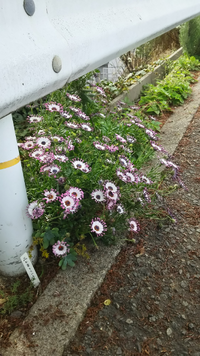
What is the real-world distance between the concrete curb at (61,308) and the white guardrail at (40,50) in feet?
0.78

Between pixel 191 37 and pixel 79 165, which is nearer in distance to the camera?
→ pixel 79 165

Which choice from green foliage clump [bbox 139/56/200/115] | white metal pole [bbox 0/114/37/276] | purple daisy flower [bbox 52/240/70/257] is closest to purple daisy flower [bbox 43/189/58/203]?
white metal pole [bbox 0/114/37/276]

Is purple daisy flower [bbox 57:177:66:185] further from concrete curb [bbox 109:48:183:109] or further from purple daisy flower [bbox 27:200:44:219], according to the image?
concrete curb [bbox 109:48:183:109]

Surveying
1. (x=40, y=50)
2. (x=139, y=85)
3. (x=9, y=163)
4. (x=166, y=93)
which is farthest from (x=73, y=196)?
(x=139, y=85)

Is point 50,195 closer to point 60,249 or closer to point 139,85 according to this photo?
point 60,249

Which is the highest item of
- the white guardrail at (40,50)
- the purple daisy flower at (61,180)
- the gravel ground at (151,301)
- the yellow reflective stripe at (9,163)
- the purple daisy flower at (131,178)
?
the white guardrail at (40,50)

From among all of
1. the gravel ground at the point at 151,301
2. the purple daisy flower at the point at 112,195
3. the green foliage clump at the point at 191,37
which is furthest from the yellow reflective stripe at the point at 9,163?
the green foliage clump at the point at 191,37

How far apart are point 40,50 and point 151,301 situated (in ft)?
4.08

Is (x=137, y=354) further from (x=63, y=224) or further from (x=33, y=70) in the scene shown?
(x=33, y=70)

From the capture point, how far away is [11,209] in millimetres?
1376

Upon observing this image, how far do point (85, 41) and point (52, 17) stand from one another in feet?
0.50

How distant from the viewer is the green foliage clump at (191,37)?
21.6 feet

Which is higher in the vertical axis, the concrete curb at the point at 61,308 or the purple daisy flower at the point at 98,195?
the purple daisy flower at the point at 98,195

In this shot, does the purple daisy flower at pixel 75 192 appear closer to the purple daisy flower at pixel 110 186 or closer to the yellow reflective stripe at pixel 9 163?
the purple daisy flower at pixel 110 186
